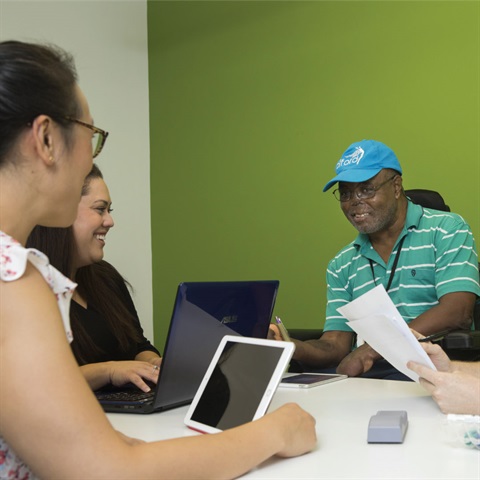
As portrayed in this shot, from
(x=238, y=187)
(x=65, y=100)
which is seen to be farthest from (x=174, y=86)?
(x=65, y=100)

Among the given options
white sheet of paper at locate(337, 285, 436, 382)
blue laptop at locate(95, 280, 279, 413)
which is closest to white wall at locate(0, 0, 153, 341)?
blue laptop at locate(95, 280, 279, 413)

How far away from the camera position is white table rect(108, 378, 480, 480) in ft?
3.86

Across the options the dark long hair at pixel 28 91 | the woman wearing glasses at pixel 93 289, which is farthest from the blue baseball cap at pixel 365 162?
the dark long hair at pixel 28 91

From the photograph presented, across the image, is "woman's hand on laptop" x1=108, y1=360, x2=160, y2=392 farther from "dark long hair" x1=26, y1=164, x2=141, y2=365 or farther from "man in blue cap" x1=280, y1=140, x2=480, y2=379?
"man in blue cap" x1=280, y1=140, x2=480, y2=379

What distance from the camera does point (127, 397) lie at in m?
1.82

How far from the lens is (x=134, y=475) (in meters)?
0.97

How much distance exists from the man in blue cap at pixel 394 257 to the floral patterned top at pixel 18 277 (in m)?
1.76

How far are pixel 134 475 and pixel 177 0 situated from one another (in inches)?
156

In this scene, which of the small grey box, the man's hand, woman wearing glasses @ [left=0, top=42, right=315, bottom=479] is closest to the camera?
woman wearing glasses @ [left=0, top=42, right=315, bottom=479]

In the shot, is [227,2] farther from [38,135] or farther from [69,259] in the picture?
[38,135]

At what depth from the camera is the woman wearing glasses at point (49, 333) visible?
902mm

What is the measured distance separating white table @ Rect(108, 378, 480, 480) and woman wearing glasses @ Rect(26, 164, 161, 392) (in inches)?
24.0

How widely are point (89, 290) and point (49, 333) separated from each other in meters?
1.61

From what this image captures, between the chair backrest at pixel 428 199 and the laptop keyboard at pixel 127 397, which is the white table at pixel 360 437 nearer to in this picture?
the laptop keyboard at pixel 127 397
